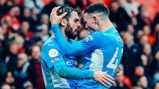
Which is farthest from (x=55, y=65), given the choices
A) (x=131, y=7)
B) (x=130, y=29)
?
(x=131, y=7)

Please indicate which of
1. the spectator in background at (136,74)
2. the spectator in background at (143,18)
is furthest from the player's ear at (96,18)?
the spectator in background at (143,18)

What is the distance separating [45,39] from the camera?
15352 millimetres

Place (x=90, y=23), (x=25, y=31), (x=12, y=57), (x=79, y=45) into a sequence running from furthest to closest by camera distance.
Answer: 1. (x=25, y=31)
2. (x=12, y=57)
3. (x=90, y=23)
4. (x=79, y=45)

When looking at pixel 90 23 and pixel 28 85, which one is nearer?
pixel 90 23

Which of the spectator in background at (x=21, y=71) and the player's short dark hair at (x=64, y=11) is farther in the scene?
the spectator in background at (x=21, y=71)

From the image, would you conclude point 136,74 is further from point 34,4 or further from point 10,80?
point 10,80

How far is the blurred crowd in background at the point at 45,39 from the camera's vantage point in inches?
557

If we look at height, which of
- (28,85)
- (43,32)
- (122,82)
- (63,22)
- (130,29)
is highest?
(63,22)

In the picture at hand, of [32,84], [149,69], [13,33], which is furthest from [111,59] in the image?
[149,69]

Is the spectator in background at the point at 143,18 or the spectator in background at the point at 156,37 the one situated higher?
the spectator in background at the point at 143,18

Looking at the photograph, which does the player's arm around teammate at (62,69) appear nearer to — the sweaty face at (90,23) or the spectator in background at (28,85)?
the sweaty face at (90,23)

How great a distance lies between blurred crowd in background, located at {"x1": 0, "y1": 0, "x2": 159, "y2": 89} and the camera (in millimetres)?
14148

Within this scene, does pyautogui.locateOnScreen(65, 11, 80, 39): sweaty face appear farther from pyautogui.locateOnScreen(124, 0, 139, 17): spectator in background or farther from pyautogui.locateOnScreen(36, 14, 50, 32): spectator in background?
pyautogui.locateOnScreen(124, 0, 139, 17): spectator in background

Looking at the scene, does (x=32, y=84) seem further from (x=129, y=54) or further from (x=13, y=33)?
(x=129, y=54)
